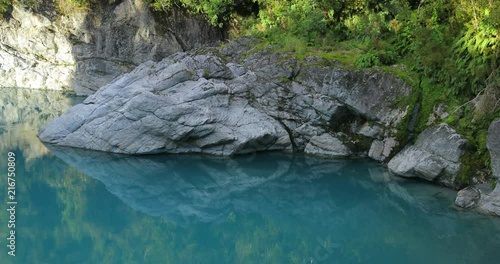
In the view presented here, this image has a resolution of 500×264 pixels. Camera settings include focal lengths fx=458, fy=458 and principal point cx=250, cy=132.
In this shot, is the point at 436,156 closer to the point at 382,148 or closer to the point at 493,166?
the point at 493,166

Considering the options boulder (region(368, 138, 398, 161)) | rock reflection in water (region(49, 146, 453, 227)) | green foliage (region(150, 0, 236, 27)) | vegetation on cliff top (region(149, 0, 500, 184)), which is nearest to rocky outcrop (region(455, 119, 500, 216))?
vegetation on cliff top (region(149, 0, 500, 184))

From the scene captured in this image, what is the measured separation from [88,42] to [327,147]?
21810 mm

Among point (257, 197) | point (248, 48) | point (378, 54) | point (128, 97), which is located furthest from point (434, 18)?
point (128, 97)

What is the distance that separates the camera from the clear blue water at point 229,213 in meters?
8.83

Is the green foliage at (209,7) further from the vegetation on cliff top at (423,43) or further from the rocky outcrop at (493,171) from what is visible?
the rocky outcrop at (493,171)

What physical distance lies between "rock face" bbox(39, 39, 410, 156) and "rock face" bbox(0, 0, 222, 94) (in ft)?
42.0

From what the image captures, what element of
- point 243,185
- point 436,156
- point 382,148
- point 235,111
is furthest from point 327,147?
point 436,156

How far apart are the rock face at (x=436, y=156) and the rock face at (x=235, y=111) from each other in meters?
1.73

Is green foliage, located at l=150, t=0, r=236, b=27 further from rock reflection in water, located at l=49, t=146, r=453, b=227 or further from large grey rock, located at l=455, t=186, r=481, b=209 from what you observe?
large grey rock, located at l=455, t=186, r=481, b=209

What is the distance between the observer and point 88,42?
101ft

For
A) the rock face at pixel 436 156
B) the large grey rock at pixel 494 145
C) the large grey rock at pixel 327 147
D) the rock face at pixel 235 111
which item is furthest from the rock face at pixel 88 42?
the large grey rock at pixel 494 145

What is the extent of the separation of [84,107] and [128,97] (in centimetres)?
191

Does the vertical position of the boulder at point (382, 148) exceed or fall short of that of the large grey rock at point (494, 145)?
it falls short

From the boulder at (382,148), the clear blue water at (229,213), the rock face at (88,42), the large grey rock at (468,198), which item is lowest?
the clear blue water at (229,213)
